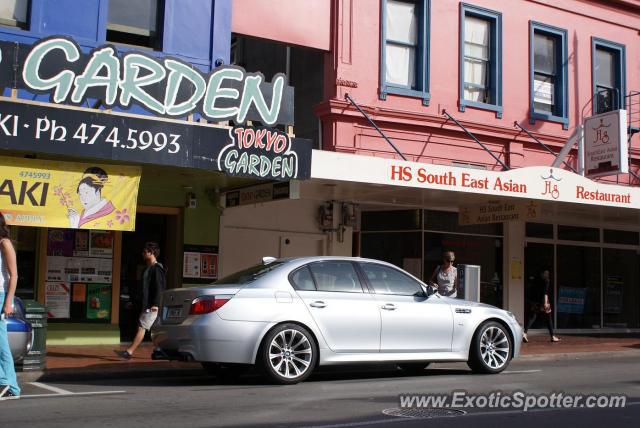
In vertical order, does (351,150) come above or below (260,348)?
above

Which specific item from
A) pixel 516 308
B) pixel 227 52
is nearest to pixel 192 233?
pixel 227 52

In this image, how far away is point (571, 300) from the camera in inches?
814

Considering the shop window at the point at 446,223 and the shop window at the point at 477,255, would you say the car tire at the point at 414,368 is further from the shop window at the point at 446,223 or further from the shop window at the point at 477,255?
the shop window at the point at 446,223

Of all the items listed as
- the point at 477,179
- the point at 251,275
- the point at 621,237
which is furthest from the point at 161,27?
the point at 621,237

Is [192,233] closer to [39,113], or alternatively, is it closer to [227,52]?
[227,52]

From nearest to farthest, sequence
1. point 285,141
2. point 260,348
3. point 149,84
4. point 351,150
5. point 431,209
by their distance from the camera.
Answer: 1. point 260,348
2. point 149,84
3. point 285,141
4. point 351,150
5. point 431,209

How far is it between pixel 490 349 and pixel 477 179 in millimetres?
4669

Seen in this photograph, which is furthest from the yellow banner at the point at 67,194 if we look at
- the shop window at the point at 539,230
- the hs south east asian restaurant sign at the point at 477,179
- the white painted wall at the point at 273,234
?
the shop window at the point at 539,230

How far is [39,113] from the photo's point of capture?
36.6ft

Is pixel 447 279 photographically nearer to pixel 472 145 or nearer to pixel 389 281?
pixel 389 281

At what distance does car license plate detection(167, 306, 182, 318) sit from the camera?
956 cm

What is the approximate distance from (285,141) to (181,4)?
4034 millimetres

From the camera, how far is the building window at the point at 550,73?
19.7 metres

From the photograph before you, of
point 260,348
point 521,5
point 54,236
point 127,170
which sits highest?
point 521,5
